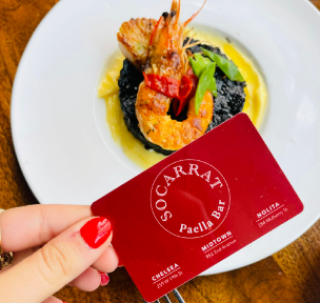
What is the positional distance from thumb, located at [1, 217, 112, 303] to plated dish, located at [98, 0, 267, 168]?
2.34 feet

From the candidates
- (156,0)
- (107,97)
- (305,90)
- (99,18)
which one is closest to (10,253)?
(107,97)

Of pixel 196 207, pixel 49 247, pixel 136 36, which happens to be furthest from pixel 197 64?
pixel 49 247

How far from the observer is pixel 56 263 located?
2.94 feet

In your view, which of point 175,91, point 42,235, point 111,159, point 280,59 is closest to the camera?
point 42,235

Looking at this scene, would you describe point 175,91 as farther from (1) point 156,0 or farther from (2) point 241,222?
(2) point 241,222

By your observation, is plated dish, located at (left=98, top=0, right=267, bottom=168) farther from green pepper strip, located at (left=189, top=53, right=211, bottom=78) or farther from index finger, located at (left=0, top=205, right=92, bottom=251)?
index finger, located at (left=0, top=205, right=92, bottom=251)

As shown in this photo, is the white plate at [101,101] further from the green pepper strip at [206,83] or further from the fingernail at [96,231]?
the fingernail at [96,231]

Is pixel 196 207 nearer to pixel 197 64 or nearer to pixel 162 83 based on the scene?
pixel 162 83

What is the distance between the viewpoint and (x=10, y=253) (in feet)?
3.89

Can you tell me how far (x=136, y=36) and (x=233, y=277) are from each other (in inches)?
56.5

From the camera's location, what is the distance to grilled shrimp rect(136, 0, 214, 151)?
155 centimetres

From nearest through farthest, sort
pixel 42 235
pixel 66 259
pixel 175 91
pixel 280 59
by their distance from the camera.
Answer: pixel 66 259 → pixel 42 235 → pixel 175 91 → pixel 280 59

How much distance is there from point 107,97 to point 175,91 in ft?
1.70

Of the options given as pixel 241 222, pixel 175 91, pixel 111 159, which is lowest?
pixel 241 222
